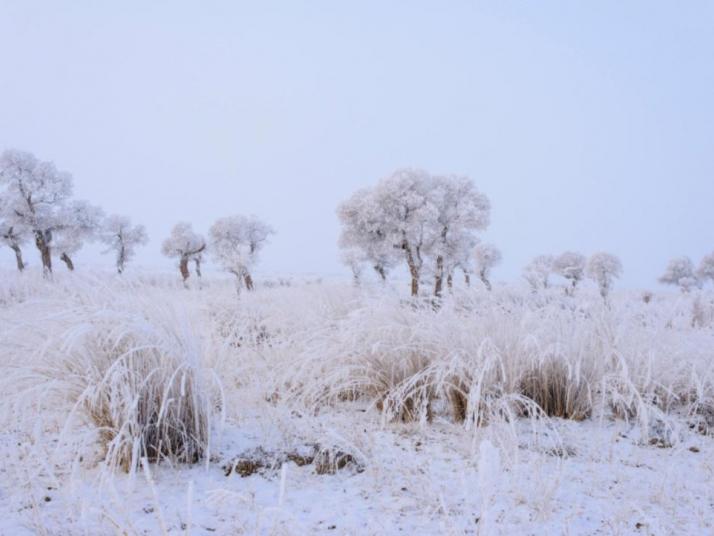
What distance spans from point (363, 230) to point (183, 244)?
84.6 feet

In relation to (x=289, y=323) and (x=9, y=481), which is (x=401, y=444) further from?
(x=289, y=323)

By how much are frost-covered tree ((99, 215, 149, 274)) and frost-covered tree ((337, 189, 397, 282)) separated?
25.3 m

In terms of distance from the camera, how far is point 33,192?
28.6 metres

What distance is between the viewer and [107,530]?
5.76 feet

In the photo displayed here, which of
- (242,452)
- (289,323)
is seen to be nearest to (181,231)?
(289,323)

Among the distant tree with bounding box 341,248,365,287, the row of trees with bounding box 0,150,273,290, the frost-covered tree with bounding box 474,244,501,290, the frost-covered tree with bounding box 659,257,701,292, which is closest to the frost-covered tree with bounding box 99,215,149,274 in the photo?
the row of trees with bounding box 0,150,273,290

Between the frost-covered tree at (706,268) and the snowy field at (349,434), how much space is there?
208 ft

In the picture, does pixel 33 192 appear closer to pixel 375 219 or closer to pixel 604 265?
pixel 375 219

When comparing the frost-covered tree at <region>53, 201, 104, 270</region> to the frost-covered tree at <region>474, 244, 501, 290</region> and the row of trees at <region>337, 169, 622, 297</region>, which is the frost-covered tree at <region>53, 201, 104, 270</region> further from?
the frost-covered tree at <region>474, 244, 501, 290</region>

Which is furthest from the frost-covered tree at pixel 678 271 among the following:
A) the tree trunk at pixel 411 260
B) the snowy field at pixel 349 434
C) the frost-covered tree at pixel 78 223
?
the snowy field at pixel 349 434

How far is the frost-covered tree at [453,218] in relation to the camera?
30469 millimetres

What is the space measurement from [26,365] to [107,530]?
4.35ft

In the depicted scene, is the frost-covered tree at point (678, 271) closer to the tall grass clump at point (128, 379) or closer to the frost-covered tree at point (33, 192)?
the frost-covered tree at point (33, 192)

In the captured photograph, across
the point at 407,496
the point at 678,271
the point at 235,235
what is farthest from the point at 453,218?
the point at 678,271
